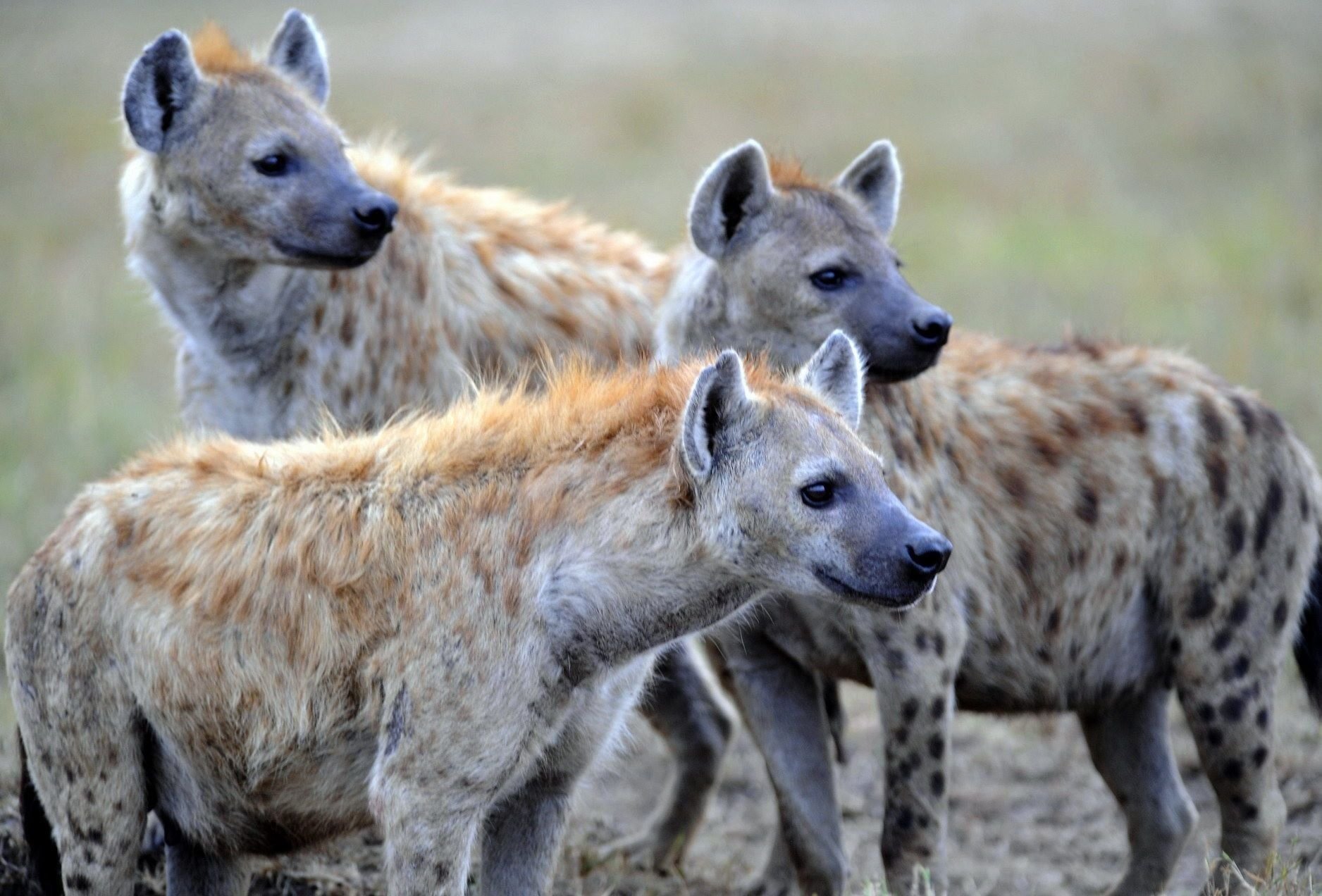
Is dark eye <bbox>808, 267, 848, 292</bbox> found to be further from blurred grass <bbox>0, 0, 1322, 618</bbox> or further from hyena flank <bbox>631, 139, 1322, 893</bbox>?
blurred grass <bbox>0, 0, 1322, 618</bbox>

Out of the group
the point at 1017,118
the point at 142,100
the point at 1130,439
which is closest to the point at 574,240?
the point at 142,100

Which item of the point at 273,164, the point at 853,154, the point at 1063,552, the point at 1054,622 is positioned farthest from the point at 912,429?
the point at 853,154

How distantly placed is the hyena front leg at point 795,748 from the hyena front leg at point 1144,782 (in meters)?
0.88

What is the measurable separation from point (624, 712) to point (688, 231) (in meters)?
1.46

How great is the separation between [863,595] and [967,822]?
233 cm

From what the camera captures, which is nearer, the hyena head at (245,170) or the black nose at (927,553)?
the black nose at (927,553)

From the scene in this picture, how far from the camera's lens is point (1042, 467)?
4438 millimetres

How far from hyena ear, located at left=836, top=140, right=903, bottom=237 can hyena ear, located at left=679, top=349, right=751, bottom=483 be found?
148cm

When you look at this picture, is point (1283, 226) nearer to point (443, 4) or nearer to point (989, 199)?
point (989, 199)

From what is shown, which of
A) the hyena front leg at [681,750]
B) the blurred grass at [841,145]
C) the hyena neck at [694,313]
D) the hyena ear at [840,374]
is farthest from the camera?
the blurred grass at [841,145]

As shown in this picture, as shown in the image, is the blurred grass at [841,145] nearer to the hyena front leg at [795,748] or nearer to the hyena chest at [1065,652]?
the hyena chest at [1065,652]

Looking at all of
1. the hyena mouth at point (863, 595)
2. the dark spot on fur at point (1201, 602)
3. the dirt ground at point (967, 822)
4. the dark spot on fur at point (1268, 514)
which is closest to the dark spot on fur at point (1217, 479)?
the dark spot on fur at point (1268, 514)

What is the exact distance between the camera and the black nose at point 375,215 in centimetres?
436

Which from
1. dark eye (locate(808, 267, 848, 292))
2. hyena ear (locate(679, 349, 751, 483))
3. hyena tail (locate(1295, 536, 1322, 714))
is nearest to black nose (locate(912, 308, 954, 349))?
dark eye (locate(808, 267, 848, 292))
